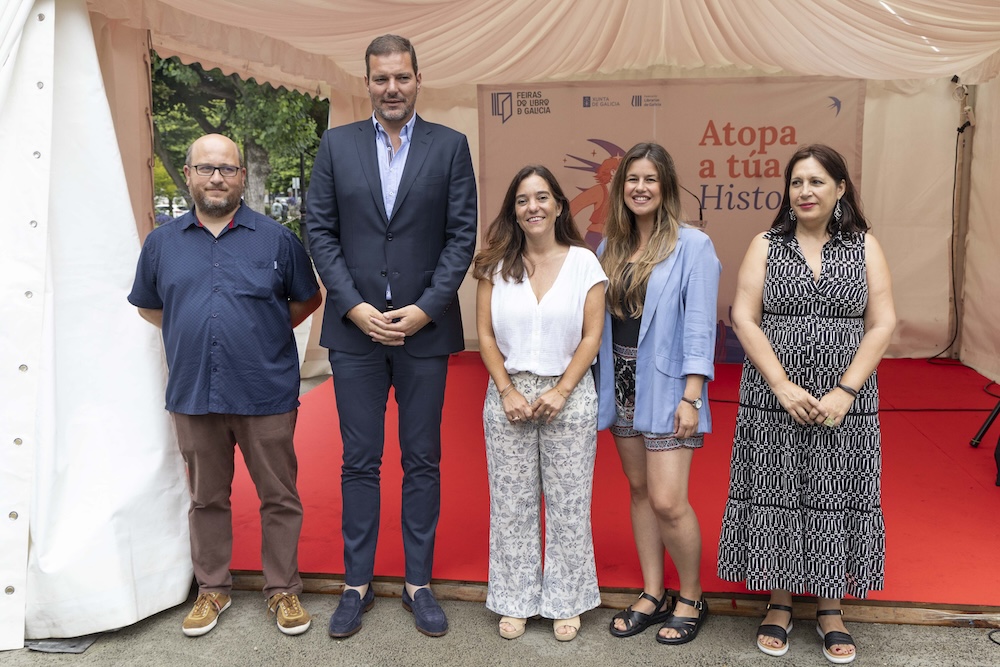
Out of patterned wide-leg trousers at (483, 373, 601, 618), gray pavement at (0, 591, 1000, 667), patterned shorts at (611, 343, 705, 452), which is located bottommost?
gray pavement at (0, 591, 1000, 667)

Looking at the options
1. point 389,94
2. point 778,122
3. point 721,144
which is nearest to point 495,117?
point 721,144

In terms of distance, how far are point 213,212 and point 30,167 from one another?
628 mm

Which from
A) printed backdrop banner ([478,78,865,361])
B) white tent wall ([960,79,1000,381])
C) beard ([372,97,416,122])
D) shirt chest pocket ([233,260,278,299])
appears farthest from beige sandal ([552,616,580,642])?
white tent wall ([960,79,1000,381])

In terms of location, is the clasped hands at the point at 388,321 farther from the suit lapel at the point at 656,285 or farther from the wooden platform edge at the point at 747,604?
the wooden platform edge at the point at 747,604

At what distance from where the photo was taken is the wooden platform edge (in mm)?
2721

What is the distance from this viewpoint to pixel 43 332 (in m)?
2.73

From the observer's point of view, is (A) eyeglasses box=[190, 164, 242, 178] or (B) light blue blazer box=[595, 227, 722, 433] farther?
(A) eyeglasses box=[190, 164, 242, 178]

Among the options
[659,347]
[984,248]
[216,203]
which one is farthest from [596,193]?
[216,203]

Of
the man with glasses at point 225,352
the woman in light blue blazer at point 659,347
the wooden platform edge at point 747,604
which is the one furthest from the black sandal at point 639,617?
the man with glasses at point 225,352

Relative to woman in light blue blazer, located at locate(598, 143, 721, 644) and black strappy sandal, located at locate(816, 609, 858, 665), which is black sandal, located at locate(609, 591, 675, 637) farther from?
black strappy sandal, located at locate(816, 609, 858, 665)

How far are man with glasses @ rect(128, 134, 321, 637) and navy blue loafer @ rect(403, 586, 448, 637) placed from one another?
0.37m

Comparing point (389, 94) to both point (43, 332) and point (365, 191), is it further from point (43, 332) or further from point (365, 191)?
point (43, 332)

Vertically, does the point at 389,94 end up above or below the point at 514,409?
above

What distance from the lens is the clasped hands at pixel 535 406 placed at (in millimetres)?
2545
